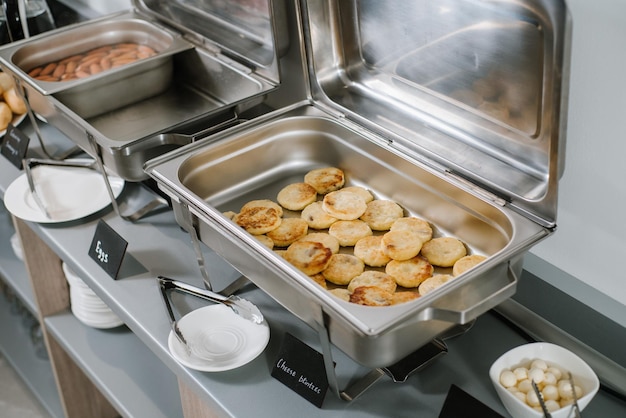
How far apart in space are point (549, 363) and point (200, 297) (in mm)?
540

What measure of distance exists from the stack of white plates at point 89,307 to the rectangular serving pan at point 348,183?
0.48m

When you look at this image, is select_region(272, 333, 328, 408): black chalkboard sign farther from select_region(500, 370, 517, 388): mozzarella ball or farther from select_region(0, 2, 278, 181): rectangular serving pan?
select_region(0, 2, 278, 181): rectangular serving pan

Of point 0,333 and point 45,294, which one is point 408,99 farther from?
point 0,333

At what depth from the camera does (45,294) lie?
1.62m

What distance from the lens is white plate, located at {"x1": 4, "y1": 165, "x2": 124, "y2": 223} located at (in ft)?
4.61

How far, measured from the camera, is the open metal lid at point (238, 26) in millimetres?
1320

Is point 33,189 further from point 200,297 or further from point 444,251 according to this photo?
point 444,251

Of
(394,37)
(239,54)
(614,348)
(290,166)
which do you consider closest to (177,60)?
(239,54)

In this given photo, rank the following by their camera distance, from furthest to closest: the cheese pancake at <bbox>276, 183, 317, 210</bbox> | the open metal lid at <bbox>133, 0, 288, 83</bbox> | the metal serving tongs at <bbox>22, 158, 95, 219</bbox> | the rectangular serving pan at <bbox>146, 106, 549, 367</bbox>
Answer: the metal serving tongs at <bbox>22, 158, 95, 219</bbox> < the open metal lid at <bbox>133, 0, 288, 83</bbox> < the cheese pancake at <bbox>276, 183, 317, 210</bbox> < the rectangular serving pan at <bbox>146, 106, 549, 367</bbox>

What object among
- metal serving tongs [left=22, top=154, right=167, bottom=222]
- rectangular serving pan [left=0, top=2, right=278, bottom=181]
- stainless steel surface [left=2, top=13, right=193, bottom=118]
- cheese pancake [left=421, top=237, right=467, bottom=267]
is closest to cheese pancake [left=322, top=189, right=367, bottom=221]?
cheese pancake [left=421, top=237, right=467, bottom=267]

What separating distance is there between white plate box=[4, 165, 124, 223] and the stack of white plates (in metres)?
0.18

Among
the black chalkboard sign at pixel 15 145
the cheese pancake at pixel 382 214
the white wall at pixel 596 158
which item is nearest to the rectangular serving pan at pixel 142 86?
the black chalkboard sign at pixel 15 145

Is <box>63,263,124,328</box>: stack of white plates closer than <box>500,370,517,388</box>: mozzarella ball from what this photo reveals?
No

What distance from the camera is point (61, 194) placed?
1.46 metres
